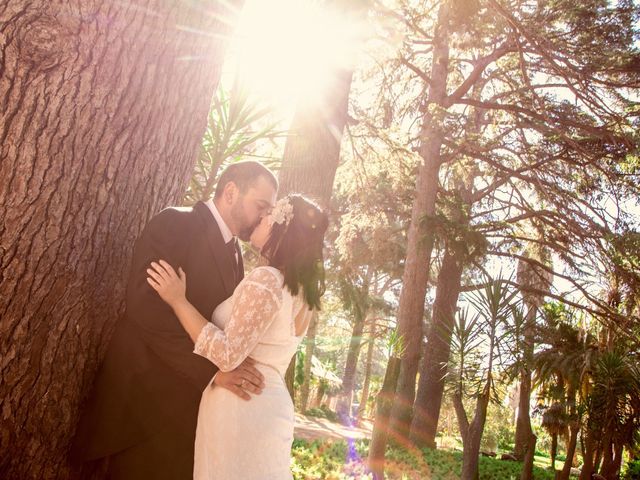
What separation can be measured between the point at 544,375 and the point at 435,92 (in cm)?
905

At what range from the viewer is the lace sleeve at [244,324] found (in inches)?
103

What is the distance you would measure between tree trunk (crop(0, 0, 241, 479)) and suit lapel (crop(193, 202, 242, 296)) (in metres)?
0.28

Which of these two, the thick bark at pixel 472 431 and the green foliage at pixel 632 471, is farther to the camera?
the green foliage at pixel 632 471

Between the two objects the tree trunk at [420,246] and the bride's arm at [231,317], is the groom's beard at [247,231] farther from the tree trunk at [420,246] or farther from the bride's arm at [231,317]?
the tree trunk at [420,246]

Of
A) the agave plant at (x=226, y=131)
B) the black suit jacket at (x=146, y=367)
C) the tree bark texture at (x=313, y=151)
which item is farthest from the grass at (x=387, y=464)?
the black suit jacket at (x=146, y=367)

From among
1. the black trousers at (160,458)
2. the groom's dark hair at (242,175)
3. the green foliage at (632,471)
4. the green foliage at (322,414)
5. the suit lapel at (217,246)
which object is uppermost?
the groom's dark hair at (242,175)

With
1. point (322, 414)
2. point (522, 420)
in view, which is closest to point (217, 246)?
point (522, 420)

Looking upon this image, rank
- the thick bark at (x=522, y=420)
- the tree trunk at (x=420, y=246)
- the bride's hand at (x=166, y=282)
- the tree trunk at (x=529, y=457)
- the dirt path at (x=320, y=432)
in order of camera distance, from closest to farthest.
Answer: the bride's hand at (x=166, y=282)
the tree trunk at (x=529, y=457)
the tree trunk at (x=420, y=246)
the dirt path at (x=320, y=432)
the thick bark at (x=522, y=420)

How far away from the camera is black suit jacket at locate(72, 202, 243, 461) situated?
2641 mm

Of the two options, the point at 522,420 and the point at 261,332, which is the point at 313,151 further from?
the point at 522,420

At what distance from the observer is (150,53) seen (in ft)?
9.00

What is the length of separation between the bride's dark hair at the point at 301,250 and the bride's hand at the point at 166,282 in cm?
48

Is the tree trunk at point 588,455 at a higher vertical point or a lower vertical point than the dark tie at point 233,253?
lower

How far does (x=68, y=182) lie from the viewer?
2.51 m
